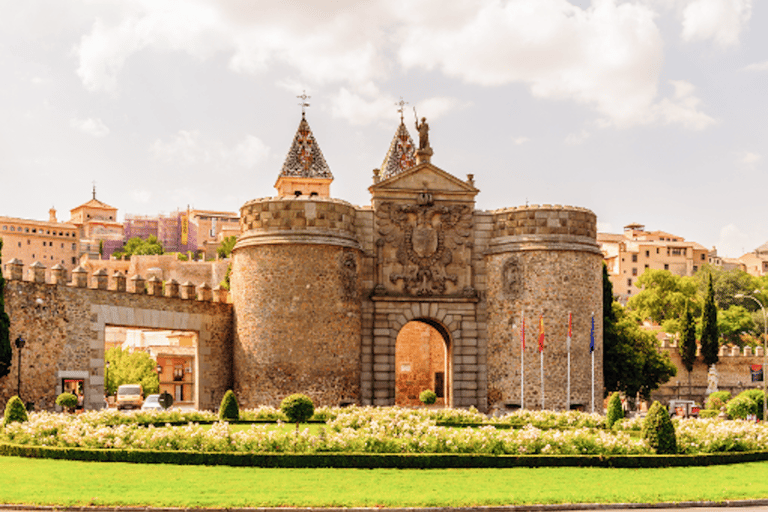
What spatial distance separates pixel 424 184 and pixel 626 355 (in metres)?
15.1

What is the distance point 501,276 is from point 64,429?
23160 mm

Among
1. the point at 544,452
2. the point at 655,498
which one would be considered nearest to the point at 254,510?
the point at 655,498

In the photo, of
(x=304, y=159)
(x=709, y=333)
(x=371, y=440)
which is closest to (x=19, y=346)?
(x=371, y=440)

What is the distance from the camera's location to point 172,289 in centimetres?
4003

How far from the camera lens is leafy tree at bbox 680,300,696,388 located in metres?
64.2

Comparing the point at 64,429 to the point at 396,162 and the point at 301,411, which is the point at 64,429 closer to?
the point at 301,411

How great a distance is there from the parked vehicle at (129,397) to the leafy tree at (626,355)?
25.1 m

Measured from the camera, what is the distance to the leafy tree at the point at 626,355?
47906 mm

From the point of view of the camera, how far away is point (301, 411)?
25953mm

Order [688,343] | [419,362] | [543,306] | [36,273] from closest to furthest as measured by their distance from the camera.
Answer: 1. [36,273]
2. [543,306]
3. [419,362]
4. [688,343]

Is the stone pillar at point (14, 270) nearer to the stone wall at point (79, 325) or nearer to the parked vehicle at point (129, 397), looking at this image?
the stone wall at point (79, 325)

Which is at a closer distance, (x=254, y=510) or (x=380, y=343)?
(x=254, y=510)

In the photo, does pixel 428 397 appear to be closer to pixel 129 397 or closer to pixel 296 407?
pixel 129 397

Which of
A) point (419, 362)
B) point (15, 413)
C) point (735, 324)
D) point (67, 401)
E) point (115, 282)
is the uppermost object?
point (115, 282)
